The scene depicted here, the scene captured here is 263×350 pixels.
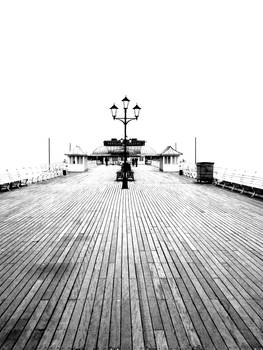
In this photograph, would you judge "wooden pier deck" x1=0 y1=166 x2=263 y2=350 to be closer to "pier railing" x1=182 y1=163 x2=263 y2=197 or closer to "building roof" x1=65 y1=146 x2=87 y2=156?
"pier railing" x1=182 y1=163 x2=263 y2=197

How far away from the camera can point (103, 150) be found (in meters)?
66.6

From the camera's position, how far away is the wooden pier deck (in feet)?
7.48

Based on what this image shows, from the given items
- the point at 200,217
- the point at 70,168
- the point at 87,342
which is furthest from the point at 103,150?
the point at 87,342

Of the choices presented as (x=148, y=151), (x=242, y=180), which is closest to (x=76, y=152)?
(x=242, y=180)

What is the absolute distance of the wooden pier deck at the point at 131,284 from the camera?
2279mm

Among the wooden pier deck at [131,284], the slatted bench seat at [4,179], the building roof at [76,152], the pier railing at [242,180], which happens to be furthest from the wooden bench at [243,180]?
the building roof at [76,152]

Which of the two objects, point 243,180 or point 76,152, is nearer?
point 243,180

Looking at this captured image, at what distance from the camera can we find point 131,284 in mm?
3174

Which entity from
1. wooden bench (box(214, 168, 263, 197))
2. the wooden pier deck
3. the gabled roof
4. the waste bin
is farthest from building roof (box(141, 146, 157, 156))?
the wooden pier deck

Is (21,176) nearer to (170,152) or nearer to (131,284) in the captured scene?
(131,284)

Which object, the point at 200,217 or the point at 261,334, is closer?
the point at 261,334

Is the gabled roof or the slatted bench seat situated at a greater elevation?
the gabled roof

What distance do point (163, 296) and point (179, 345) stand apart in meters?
0.74

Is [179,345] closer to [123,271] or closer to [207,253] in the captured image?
[123,271]
